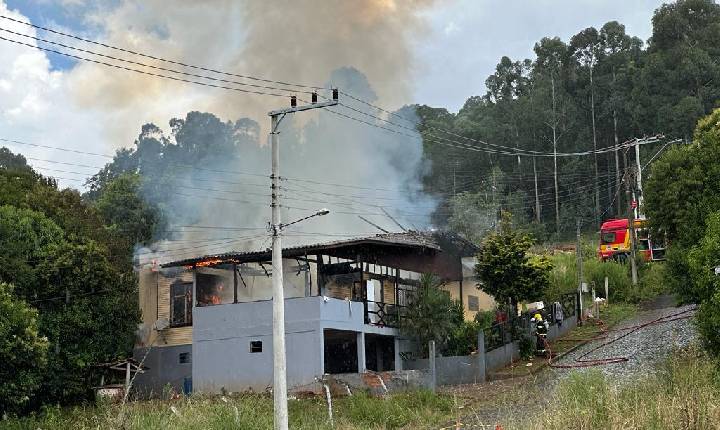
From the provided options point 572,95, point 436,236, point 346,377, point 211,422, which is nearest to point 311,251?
point 346,377

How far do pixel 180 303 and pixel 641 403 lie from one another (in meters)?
28.6

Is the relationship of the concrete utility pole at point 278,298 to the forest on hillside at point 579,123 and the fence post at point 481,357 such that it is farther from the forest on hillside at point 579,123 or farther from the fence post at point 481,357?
the forest on hillside at point 579,123

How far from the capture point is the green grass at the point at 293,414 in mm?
23297

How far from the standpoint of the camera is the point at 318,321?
107ft

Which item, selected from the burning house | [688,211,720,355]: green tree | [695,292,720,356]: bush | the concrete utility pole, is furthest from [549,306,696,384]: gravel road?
the concrete utility pole

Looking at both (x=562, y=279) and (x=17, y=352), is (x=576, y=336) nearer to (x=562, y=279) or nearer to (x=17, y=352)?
(x=562, y=279)

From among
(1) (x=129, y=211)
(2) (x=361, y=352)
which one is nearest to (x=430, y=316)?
(2) (x=361, y=352)

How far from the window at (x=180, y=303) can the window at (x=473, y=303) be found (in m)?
14.9

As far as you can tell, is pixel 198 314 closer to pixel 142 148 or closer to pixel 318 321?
pixel 318 321

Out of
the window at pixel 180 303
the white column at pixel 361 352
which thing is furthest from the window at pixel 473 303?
the window at pixel 180 303

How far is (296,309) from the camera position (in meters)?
33.3

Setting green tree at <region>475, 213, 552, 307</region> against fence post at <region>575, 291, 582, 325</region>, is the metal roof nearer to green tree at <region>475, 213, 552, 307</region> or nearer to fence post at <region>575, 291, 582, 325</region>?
green tree at <region>475, 213, 552, 307</region>

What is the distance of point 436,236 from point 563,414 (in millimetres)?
25137

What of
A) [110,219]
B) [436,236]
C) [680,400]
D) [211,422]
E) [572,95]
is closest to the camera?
[680,400]
